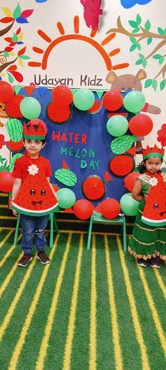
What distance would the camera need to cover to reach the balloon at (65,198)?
3385 mm

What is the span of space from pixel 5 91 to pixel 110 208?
1521mm

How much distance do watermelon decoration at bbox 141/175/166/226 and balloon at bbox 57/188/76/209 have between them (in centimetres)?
78

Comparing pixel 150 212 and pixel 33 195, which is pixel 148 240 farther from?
pixel 33 195

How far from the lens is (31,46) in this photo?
362 centimetres

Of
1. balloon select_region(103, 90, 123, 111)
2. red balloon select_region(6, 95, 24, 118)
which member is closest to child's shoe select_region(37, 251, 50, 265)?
red balloon select_region(6, 95, 24, 118)

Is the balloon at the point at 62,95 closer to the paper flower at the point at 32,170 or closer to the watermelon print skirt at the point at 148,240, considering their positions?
the paper flower at the point at 32,170

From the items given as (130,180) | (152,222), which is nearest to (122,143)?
A: (130,180)

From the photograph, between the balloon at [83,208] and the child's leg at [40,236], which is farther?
the balloon at [83,208]

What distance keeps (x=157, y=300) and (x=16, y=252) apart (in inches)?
55.0

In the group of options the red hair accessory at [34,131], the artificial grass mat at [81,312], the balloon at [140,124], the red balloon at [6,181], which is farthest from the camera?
the red balloon at [6,181]

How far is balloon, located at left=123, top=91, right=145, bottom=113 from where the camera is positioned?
3.22m

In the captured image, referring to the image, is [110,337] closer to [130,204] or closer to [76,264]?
[76,264]

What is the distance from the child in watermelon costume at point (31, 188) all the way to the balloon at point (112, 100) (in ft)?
2.41

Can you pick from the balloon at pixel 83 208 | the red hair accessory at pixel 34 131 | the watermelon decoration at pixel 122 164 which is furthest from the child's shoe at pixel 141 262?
the red hair accessory at pixel 34 131
